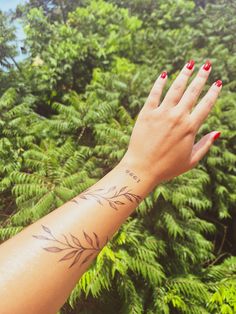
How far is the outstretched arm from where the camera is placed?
2.47 feet

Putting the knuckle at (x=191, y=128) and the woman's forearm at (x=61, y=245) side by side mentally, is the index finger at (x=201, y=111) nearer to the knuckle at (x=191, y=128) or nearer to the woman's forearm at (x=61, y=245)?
the knuckle at (x=191, y=128)

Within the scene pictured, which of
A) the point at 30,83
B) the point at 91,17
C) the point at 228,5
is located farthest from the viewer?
the point at 228,5

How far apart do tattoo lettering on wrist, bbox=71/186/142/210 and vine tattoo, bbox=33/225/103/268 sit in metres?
0.10

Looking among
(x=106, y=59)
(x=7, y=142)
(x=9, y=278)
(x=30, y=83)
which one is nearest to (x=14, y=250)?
(x=9, y=278)

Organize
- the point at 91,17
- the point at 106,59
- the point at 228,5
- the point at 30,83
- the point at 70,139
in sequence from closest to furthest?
the point at 70,139, the point at 30,83, the point at 106,59, the point at 91,17, the point at 228,5

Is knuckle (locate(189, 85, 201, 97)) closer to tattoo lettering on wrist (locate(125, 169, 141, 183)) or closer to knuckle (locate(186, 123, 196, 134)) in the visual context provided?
knuckle (locate(186, 123, 196, 134))

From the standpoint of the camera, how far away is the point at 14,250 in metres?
0.80

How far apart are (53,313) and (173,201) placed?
4.50 meters

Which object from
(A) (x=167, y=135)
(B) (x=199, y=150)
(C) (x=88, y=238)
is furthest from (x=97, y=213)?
(B) (x=199, y=150)

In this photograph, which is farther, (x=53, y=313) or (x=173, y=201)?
(x=173, y=201)

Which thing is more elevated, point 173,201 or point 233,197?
point 173,201

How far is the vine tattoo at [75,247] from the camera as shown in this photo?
32.8 inches

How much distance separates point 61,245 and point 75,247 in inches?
1.7

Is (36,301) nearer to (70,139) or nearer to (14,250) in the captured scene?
(14,250)
